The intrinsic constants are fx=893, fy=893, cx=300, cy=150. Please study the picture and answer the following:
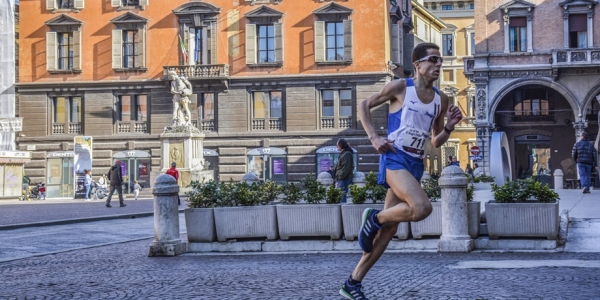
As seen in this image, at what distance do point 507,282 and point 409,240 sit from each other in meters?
3.80

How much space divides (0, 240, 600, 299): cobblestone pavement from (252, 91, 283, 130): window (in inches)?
1371

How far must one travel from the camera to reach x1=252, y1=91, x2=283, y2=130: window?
46375 millimetres

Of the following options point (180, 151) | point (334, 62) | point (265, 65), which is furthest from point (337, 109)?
point (180, 151)

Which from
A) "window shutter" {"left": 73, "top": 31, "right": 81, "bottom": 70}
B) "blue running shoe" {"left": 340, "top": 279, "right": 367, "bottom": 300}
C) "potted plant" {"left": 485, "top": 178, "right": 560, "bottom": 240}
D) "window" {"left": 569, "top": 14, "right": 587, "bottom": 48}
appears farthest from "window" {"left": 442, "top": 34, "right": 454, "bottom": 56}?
"blue running shoe" {"left": 340, "top": 279, "right": 367, "bottom": 300}

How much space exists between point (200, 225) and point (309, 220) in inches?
59.0

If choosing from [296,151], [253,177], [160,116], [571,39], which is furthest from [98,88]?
[253,177]

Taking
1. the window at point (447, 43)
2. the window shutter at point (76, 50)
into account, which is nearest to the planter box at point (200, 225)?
the window shutter at point (76, 50)

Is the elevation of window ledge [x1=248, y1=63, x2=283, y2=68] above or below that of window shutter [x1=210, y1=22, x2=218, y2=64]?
below

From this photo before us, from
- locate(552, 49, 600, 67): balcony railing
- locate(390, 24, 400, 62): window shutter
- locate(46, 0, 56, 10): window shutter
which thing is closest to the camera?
locate(552, 49, 600, 67): balcony railing

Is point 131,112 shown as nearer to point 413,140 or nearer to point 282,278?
point 282,278

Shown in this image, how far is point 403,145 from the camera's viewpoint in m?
6.94

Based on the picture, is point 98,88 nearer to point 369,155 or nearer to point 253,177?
point 369,155

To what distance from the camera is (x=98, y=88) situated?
1887 inches

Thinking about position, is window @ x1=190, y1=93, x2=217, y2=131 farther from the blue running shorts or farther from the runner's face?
the blue running shorts
